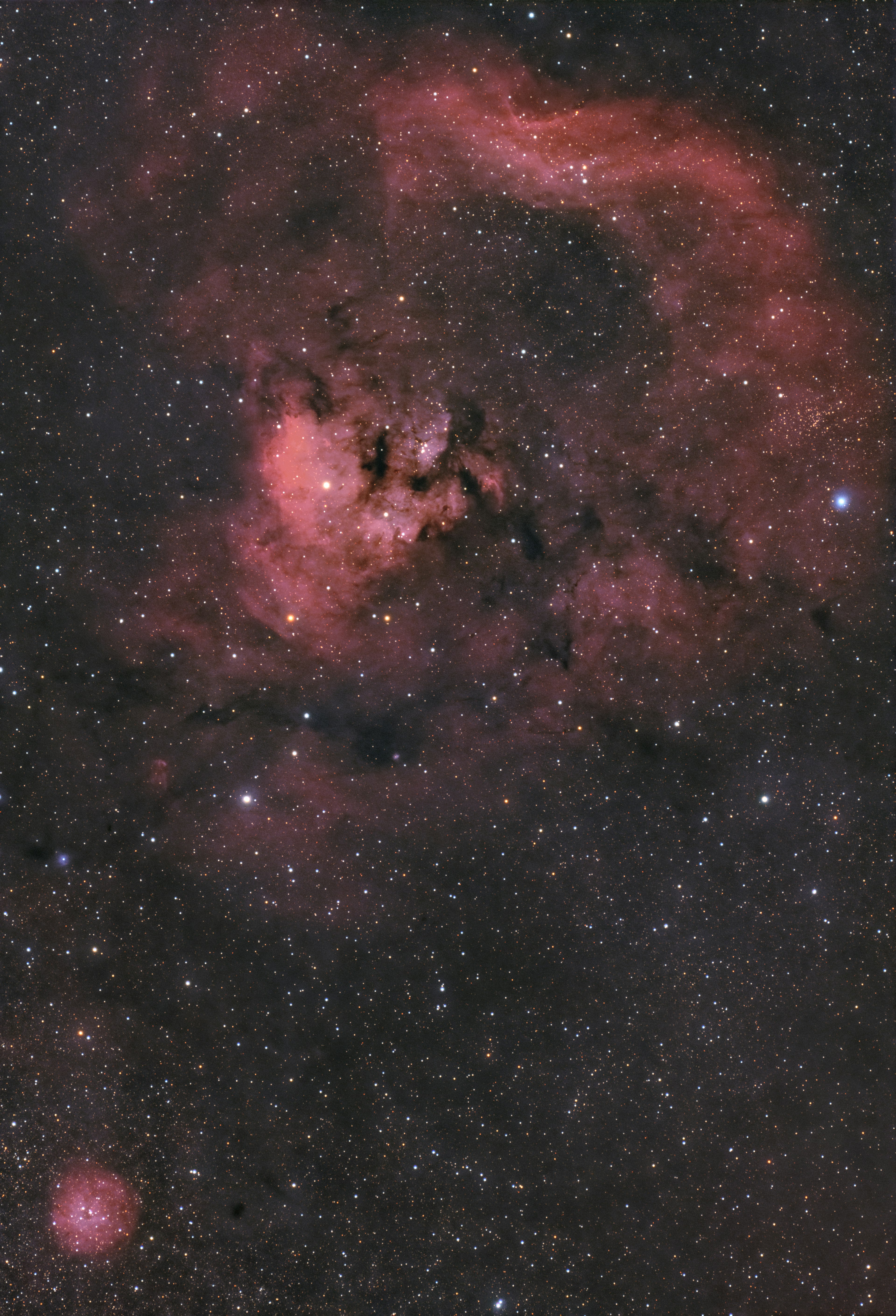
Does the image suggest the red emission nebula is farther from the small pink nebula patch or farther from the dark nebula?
the small pink nebula patch

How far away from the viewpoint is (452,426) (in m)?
3.42

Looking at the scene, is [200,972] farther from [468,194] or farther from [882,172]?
[882,172]

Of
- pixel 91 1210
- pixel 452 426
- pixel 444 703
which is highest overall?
pixel 452 426

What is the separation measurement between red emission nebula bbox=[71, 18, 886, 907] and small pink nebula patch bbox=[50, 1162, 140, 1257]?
184cm

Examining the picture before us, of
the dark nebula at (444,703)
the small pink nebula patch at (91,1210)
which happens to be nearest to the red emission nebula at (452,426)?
the dark nebula at (444,703)

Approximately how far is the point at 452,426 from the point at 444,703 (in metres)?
1.46

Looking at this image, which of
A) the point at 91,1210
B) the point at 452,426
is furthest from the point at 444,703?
the point at 91,1210

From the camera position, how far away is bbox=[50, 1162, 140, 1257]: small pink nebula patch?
3605 mm

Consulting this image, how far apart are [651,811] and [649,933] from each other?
677 mm

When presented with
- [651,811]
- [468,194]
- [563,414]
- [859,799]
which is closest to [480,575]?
[563,414]

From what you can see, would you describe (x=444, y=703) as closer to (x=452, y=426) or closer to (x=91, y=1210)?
(x=452, y=426)

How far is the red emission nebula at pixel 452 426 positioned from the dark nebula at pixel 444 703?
26mm

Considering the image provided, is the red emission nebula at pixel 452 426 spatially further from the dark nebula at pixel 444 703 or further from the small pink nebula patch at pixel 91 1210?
the small pink nebula patch at pixel 91 1210

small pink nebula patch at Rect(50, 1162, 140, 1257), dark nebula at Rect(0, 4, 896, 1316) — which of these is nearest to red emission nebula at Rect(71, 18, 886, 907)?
dark nebula at Rect(0, 4, 896, 1316)
